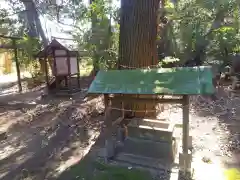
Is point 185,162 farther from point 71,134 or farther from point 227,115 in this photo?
point 227,115

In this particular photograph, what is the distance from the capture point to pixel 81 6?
1470 centimetres

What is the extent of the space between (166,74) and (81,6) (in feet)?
42.1

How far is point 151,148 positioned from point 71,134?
2169 millimetres

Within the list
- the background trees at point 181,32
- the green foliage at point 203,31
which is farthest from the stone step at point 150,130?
the green foliage at point 203,31

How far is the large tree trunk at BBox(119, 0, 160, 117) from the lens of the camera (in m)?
4.96

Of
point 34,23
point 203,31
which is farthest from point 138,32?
point 34,23

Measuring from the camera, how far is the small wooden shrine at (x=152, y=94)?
10.1ft

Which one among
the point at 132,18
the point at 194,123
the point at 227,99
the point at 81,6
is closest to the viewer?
the point at 132,18

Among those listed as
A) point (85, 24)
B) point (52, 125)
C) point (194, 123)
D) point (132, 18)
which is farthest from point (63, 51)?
Result: point (194, 123)

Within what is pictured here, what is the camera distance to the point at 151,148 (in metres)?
3.70

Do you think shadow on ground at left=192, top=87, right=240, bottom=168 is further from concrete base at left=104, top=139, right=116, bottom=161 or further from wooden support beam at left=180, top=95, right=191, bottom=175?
concrete base at left=104, top=139, right=116, bottom=161

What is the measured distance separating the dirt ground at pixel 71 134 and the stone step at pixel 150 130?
68 centimetres

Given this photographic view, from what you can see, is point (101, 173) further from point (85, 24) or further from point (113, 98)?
point (85, 24)

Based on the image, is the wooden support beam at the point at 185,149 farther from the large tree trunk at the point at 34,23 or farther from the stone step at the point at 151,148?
the large tree trunk at the point at 34,23
